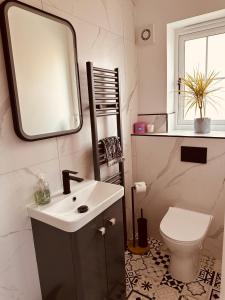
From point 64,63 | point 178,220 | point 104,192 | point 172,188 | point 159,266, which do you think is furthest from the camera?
point 172,188

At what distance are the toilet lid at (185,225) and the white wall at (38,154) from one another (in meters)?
0.78

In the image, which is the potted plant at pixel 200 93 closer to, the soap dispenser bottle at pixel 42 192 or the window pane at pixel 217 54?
the window pane at pixel 217 54

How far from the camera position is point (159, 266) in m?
1.92

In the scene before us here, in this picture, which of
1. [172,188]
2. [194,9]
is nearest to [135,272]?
[172,188]

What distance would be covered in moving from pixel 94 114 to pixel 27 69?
0.52m

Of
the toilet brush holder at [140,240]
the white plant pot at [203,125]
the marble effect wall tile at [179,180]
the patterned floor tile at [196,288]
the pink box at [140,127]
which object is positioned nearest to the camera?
the patterned floor tile at [196,288]

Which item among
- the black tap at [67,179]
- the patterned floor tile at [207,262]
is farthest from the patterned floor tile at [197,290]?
the black tap at [67,179]

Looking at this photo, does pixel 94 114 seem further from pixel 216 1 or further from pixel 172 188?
pixel 216 1

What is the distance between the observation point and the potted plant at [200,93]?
1975 millimetres

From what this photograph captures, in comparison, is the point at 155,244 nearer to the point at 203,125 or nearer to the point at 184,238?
the point at 184,238

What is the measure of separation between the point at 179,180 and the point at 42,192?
1.29m

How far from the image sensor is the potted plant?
197cm

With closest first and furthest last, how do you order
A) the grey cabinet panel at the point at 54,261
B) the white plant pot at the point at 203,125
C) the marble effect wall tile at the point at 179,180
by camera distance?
1. the grey cabinet panel at the point at 54,261
2. the marble effect wall tile at the point at 179,180
3. the white plant pot at the point at 203,125

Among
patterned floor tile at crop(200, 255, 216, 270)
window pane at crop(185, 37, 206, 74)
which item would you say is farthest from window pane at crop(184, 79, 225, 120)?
patterned floor tile at crop(200, 255, 216, 270)
